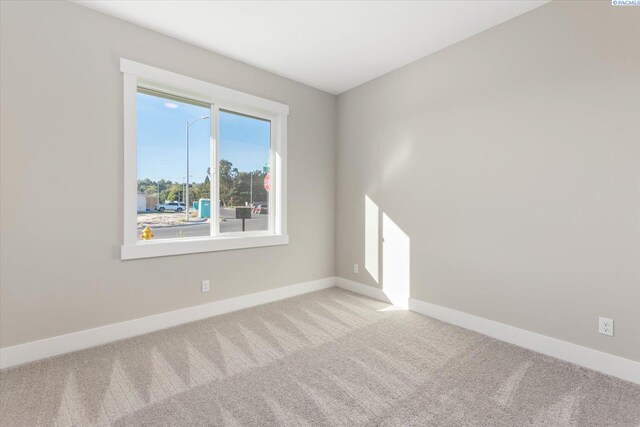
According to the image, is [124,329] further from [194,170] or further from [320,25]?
[320,25]

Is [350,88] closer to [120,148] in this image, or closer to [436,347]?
[120,148]

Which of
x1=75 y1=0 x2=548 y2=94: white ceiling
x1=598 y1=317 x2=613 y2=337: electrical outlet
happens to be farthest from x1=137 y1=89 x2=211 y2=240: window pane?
x1=598 y1=317 x2=613 y2=337: electrical outlet

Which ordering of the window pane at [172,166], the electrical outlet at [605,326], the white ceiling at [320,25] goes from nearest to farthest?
the electrical outlet at [605,326], the white ceiling at [320,25], the window pane at [172,166]

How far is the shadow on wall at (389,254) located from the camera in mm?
3359

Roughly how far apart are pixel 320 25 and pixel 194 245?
2337mm

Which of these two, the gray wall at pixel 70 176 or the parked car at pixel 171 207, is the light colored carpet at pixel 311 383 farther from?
the parked car at pixel 171 207

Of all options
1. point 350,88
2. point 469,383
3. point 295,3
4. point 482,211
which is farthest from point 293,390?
point 350,88

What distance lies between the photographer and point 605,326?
207 cm

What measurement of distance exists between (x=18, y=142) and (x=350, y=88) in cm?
334

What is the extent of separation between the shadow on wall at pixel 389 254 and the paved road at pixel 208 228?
4.28 ft

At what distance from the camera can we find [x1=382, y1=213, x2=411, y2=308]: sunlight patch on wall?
11.0 feet

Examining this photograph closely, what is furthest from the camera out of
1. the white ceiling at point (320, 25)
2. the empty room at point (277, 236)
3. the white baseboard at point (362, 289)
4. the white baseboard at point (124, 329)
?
the white baseboard at point (362, 289)

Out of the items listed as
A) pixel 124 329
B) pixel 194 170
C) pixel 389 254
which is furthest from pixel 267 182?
pixel 124 329

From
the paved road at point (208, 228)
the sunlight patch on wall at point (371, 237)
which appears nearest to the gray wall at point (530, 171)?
the sunlight patch on wall at point (371, 237)
